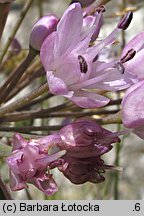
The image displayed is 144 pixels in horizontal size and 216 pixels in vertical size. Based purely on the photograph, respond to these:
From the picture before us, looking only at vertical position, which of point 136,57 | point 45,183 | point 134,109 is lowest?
point 45,183

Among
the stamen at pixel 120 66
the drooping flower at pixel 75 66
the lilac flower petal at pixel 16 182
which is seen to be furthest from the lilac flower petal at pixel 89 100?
the lilac flower petal at pixel 16 182

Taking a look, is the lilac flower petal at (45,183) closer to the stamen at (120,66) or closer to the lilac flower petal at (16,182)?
the lilac flower petal at (16,182)

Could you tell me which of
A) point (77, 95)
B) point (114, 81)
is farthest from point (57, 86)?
point (114, 81)

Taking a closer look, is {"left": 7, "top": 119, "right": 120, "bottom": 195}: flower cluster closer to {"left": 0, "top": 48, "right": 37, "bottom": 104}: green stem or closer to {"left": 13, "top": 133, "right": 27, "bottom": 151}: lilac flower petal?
{"left": 13, "top": 133, "right": 27, "bottom": 151}: lilac flower petal

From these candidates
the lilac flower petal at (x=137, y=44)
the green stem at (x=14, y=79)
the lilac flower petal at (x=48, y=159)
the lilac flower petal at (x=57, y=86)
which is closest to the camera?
the lilac flower petal at (x=48, y=159)

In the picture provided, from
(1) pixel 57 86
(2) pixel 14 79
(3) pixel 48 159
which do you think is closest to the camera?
(3) pixel 48 159

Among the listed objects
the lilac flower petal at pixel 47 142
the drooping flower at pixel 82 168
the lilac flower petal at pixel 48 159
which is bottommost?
the drooping flower at pixel 82 168

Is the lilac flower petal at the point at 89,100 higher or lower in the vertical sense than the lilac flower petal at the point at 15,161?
higher

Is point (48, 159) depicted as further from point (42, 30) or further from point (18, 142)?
point (42, 30)
